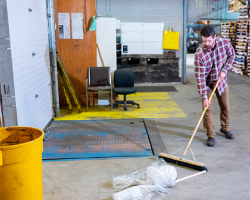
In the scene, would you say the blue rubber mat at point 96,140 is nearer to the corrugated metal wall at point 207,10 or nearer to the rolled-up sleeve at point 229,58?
the rolled-up sleeve at point 229,58

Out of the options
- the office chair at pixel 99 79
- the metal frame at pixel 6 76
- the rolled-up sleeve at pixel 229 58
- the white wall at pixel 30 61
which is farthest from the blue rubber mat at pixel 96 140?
the rolled-up sleeve at pixel 229 58

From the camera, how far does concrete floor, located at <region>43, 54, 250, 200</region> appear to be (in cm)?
318

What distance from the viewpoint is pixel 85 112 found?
667cm

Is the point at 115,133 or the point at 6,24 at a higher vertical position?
the point at 6,24

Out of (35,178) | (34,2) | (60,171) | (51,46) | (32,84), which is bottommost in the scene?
(60,171)

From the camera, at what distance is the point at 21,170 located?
2.50m

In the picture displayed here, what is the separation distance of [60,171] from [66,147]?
2.70 feet

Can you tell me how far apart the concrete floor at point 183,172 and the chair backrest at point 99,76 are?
2145 millimetres

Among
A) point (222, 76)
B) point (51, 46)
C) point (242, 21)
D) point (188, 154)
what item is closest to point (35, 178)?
point (188, 154)

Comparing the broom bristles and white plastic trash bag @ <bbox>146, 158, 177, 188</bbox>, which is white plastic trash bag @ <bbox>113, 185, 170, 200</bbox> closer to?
white plastic trash bag @ <bbox>146, 158, 177, 188</bbox>

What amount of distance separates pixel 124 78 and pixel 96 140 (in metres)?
2.46

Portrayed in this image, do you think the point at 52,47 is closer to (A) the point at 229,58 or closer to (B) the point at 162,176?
(A) the point at 229,58

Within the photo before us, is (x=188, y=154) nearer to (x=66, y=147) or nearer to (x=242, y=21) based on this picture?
(x=66, y=147)

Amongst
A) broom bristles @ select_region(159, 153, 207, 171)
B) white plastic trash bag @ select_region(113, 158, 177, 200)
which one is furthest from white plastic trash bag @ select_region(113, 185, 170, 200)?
broom bristles @ select_region(159, 153, 207, 171)
